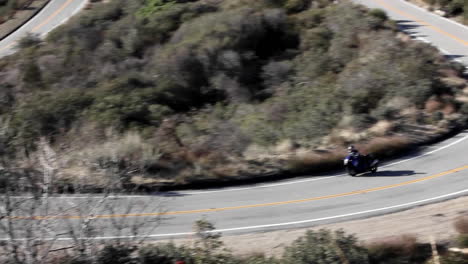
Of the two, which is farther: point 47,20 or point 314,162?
point 47,20

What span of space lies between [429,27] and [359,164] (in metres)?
21.3

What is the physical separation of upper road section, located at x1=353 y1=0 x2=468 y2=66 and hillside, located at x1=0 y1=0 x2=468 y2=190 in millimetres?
2319

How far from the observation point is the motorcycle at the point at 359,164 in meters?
20.2

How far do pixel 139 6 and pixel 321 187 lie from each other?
86.5 feet

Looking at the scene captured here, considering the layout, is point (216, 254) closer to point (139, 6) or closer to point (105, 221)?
point (105, 221)

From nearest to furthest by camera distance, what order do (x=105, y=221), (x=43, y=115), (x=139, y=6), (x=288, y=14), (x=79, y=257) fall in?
(x=79, y=257)
(x=105, y=221)
(x=43, y=115)
(x=288, y=14)
(x=139, y=6)

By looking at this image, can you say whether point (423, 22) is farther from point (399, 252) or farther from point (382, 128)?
point (399, 252)

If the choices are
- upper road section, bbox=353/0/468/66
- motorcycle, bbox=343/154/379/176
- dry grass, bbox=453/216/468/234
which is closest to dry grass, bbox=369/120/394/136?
motorcycle, bbox=343/154/379/176

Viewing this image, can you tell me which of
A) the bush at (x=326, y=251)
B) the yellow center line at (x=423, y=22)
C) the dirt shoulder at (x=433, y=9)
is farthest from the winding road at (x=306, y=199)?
the dirt shoulder at (x=433, y=9)

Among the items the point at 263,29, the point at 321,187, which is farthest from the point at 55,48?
the point at 321,187

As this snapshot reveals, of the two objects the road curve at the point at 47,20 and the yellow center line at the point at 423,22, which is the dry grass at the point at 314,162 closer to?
the yellow center line at the point at 423,22

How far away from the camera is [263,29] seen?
116ft

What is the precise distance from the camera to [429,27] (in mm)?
38500

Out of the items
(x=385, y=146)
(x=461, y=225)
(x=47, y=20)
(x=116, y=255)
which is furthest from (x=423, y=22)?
(x=116, y=255)
